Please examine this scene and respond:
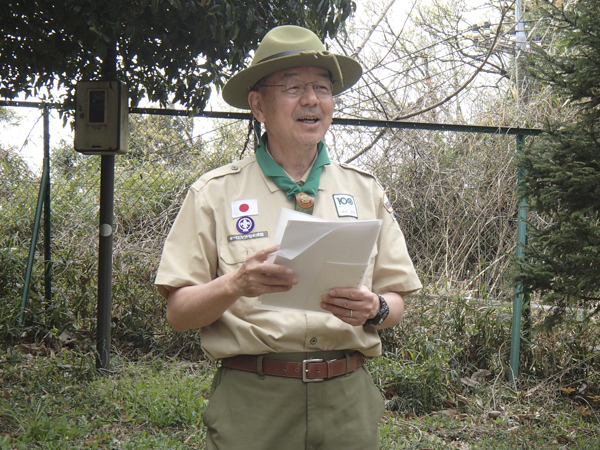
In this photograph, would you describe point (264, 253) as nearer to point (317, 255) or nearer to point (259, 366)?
point (317, 255)

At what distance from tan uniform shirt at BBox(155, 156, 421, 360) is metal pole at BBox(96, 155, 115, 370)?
2.25m

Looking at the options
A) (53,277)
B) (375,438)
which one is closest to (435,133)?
(53,277)

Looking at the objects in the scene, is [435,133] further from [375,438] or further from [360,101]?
[375,438]

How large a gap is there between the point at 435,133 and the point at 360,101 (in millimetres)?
1249

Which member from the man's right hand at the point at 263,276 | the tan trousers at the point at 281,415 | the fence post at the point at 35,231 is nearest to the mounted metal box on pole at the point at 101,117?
the fence post at the point at 35,231

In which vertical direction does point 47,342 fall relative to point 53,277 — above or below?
below

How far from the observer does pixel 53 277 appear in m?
4.39

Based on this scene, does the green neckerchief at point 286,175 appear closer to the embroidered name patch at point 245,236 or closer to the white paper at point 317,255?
the embroidered name patch at point 245,236

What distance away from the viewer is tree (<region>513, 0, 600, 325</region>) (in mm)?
3105

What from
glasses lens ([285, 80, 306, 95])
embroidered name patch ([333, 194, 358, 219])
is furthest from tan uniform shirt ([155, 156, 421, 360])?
glasses lens ([285, 80, 306, 95])

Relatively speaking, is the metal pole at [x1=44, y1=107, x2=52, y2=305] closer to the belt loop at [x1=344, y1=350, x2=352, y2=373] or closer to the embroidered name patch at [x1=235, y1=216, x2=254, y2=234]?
the embroidered name patch at [x1=235, y1=216, x2=254, y2=234]

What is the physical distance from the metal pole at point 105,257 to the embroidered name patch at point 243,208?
2.35 m

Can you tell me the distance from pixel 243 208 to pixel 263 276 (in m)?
0.38

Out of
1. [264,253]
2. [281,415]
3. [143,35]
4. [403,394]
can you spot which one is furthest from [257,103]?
[403,394]
